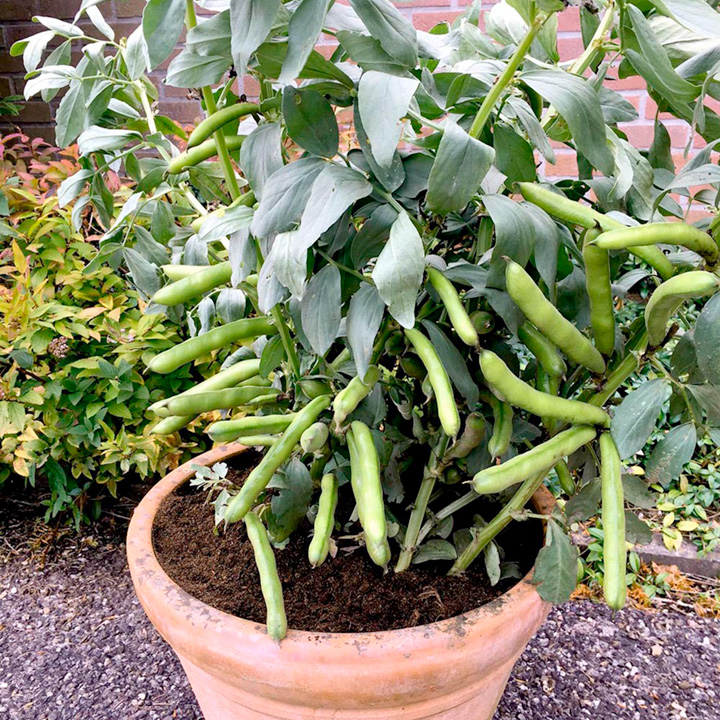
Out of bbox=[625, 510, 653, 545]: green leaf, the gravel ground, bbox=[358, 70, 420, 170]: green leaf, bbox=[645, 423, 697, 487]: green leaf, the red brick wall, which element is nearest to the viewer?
bbox=[358, 70, 420, 170]: green leaf

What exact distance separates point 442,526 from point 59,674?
111 cm

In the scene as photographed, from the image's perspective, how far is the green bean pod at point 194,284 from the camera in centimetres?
82

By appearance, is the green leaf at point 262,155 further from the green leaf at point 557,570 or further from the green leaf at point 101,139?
the green leaf at point 557,570

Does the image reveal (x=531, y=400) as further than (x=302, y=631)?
No

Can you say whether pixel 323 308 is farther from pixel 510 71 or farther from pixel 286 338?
pixel 510 71

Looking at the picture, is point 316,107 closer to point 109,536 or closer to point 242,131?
point 242,131

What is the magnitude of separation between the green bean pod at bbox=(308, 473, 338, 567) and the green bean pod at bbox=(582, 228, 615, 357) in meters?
0.37

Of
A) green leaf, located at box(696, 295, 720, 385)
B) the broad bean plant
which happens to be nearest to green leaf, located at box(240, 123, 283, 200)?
the broad bean plant

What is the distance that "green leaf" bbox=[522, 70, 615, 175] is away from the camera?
0.62 meters

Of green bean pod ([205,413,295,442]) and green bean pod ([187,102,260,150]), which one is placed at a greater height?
green bean pod ([187,102,260,150])

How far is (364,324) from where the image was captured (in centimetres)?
68

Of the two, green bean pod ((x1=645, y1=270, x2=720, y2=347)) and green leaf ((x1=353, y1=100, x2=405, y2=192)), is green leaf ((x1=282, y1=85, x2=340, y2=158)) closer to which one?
green leaf ((x1=353, y1=100, x2=405, y2=192))

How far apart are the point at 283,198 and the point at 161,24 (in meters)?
0.19

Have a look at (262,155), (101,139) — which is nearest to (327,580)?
(262,155)
